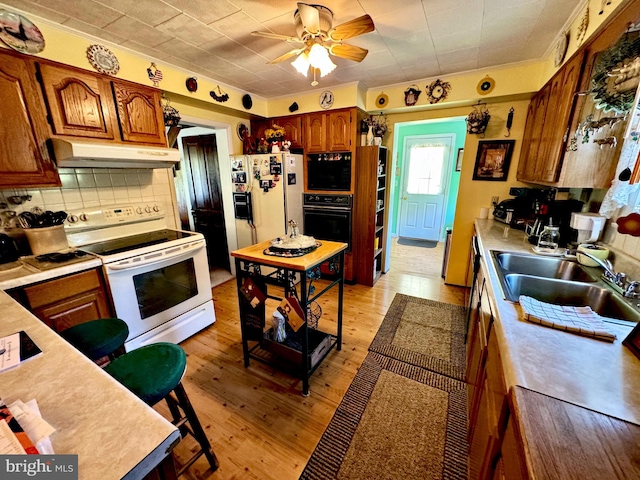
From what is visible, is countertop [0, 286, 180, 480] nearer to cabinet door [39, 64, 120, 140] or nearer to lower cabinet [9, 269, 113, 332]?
lower cabinet [9, 269, 113, 332]

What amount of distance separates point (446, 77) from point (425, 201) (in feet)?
10.1

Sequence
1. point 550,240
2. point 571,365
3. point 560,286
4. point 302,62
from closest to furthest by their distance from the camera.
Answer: point 571,365 → point 560,286 → point 302,62 → point 550,240

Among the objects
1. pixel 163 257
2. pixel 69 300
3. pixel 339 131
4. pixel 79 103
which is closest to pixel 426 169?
pixel 339 131

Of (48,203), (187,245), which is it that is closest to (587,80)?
(187,245)

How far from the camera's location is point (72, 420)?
0.60 metres

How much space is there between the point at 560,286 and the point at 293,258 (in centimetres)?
147

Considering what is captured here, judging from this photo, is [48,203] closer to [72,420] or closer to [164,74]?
[164,74]

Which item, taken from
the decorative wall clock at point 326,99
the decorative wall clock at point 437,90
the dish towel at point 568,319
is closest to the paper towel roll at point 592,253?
the dish towel at point 568,319

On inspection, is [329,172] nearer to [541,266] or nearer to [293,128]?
[293,128]

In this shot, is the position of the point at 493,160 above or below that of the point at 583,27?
below

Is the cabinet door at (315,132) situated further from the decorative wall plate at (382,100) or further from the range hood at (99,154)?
the range hood at (99,154)

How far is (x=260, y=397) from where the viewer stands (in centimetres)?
176

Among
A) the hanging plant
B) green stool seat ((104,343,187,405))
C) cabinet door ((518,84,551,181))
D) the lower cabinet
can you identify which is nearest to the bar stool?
green stool seat ((104,343,187,405))

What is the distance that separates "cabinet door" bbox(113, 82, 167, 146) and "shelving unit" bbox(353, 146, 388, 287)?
2152mm
